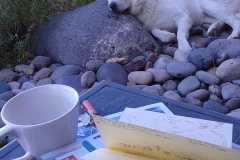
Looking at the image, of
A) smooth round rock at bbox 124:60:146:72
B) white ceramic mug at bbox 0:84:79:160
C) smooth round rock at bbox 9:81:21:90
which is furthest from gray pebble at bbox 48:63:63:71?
white ceramic mug at bbox 0:84:79:160

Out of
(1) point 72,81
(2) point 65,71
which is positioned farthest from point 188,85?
(2) point 65,71

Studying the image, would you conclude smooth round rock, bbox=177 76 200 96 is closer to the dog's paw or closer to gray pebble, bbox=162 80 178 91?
gray pebble, bbox=162 80 178 91

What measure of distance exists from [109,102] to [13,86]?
1241mm

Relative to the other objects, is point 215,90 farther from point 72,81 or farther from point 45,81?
point 45,81

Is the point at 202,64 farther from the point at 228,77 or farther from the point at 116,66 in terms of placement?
the point at 116,66

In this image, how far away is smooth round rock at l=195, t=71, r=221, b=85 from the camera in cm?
170

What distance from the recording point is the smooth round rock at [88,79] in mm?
1841

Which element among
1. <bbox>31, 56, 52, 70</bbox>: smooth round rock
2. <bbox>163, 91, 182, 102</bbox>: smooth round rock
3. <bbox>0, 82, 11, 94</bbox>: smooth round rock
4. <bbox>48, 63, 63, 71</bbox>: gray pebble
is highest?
<bbox>163, 91, 182, 102</bbox>: smooth round rock

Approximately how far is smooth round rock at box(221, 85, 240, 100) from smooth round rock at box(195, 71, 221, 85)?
0.25ft

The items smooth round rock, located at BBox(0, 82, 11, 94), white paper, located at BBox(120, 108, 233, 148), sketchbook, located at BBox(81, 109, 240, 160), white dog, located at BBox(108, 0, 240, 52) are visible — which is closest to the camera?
sketchbook, located at BBox(81, 109, 240, 160)

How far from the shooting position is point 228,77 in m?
1.70

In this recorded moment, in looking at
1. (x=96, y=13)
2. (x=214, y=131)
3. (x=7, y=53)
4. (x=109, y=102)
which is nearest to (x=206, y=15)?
(x=96, y=13)

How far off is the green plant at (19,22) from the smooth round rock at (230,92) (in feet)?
3.75

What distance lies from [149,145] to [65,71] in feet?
4.90
